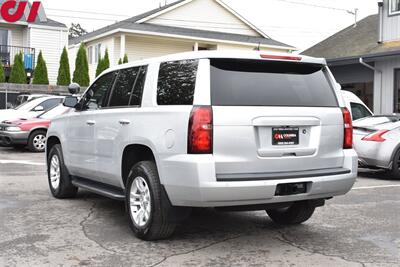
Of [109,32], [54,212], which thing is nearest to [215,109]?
[54,212]

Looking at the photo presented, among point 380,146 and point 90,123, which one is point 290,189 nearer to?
point 90,123

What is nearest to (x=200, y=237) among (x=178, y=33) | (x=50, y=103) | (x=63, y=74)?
(x=50, y=103)

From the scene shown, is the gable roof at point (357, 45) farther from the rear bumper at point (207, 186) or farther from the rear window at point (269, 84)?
the rear bumper at point (207, 186)

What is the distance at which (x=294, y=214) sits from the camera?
6215mm

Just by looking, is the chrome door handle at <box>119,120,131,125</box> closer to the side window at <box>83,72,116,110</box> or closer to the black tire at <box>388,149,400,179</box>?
the side window at <box>83,72,116,110</box>

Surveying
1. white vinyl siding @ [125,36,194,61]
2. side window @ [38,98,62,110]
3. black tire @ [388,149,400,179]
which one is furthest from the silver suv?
white vinyl siding @ [125,36,194,61]

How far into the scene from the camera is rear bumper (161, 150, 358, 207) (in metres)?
4.70

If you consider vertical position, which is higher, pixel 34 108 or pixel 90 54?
pixel 90 54

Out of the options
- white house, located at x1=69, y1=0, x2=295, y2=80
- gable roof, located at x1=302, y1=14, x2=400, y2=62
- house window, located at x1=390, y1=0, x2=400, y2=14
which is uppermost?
white house, located at x1=69, y1=0, x2=295, y2=80

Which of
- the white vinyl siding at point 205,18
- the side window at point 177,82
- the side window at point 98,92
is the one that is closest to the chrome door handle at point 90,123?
the side window at point 98,92

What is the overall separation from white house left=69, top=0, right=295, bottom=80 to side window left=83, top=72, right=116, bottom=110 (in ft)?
77.1

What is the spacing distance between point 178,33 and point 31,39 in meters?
8.24

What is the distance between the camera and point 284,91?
5.29 meters

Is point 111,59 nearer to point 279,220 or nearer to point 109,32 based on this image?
point 109,32
